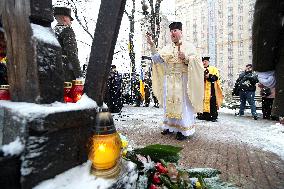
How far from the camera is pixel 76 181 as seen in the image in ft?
4.99

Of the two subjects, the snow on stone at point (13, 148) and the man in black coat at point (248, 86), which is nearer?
the snow on stone at point (13, 148)

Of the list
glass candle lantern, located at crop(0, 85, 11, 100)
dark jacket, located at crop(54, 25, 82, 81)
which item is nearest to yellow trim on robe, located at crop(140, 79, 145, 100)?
dark jacket, located at crop(54, 25, 82, 81)

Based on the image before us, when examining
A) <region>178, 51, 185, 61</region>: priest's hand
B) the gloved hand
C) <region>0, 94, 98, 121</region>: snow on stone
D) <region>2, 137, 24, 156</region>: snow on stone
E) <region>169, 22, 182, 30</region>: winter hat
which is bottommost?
<region>2, 137, 24, 156</region>: snow on stone

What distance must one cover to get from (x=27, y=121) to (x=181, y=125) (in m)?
5.08

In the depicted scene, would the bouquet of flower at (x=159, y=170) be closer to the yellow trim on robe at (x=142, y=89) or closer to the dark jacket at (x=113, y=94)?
the dark jacket at (x=113, y=94)

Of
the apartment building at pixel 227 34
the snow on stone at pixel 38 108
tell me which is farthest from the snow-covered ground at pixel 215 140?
the apartment building at pixel 227 34

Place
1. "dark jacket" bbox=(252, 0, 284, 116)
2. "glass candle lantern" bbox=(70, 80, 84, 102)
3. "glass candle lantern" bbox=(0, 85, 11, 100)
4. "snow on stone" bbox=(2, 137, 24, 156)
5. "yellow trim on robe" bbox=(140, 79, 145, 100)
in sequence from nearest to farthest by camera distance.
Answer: "snow on stone" bbox=(2, 137, 24, 156)
"glass candle lantern" bbox=(0, 85, 11, 100)
"dark jacket" bbox=(252, 0, 284, 116)
"glass candle lantern" bbox=(70, 80, 84, 102)
"yellow trim on robe" bbox=(140, 79, 145, 100)

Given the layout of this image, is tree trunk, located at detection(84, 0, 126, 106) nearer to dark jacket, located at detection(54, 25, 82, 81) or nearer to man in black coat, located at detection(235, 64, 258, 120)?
dark jacket, located at detection(54, 25, 82, 81)

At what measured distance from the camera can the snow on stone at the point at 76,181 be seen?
4.72 ft

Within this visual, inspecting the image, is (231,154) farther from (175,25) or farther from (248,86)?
(248,86)

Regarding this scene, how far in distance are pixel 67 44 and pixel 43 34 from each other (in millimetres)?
2731

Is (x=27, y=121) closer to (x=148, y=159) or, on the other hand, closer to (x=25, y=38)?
(x=25, y=38)

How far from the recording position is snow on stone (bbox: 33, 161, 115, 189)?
144cm

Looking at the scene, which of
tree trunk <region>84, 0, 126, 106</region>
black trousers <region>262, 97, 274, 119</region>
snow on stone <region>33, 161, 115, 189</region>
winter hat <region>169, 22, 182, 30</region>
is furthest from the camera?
black trousers <region>262, 97, 274, 119</region>
